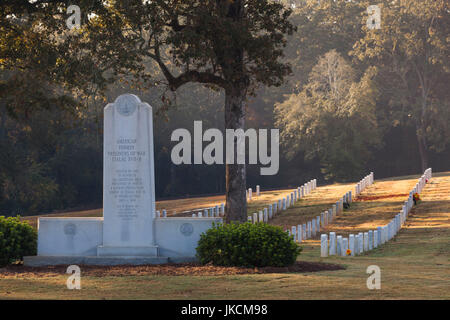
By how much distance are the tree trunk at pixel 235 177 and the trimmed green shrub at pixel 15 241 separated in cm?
1233

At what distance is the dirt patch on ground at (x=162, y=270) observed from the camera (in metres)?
15.6

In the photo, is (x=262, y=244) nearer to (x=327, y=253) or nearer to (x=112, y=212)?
(x=112, y=212)

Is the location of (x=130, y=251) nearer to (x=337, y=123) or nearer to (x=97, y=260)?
(x=97, y=260)

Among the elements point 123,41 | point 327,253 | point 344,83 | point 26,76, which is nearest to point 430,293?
point 327,253

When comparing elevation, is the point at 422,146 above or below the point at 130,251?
above

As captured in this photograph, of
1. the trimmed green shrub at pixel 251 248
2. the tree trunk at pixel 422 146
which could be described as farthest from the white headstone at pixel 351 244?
the tree trunk at pixel 422 146

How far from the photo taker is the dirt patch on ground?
15.6 metres

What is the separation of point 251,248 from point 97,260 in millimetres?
4047

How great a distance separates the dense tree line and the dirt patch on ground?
1310 inches

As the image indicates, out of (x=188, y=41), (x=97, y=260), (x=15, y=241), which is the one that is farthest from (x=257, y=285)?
(x=188, y=41)

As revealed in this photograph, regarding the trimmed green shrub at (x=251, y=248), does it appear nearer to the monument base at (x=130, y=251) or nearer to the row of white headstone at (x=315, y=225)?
the monument base at (x=130, y=251)

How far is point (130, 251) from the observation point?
17.8 m

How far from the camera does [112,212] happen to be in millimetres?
17812

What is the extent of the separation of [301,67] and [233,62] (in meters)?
55.3
